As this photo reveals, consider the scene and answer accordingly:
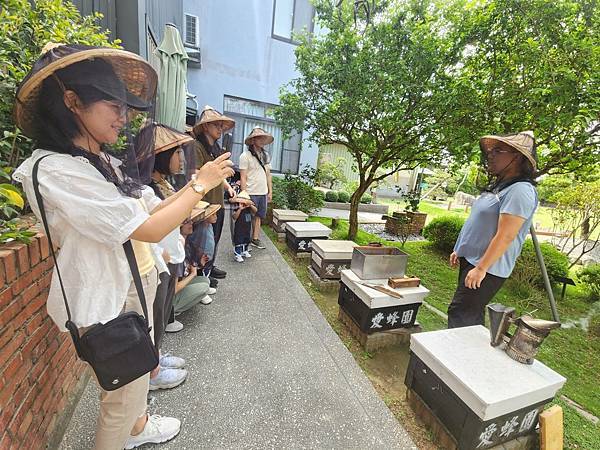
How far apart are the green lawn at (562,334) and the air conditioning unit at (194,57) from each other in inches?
258

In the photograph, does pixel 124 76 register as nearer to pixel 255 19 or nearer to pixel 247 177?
pixel 247 177

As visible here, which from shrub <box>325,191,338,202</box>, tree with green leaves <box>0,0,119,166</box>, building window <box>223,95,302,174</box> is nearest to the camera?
tree with green leaves <box>0,0,119,166</box>

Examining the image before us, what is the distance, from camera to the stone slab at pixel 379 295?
253cm

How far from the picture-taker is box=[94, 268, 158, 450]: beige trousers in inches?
47.9

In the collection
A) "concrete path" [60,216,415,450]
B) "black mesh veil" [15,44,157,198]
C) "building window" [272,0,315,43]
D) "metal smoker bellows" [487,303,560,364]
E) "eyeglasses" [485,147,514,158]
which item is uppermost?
"building window" [272,0,315,43]

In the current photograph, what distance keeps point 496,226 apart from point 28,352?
Answer: 2978 millimetres

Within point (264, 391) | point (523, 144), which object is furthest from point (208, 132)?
point (523, 144)

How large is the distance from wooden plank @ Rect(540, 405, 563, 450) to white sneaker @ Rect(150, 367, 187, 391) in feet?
7.83

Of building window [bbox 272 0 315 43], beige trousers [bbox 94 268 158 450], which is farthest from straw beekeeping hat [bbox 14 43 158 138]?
building window [bbox 272 0 315 43]

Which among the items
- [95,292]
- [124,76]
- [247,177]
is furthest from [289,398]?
[247,177]

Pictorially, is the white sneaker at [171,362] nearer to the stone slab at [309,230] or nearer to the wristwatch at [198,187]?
the wristwatch at [198,187]

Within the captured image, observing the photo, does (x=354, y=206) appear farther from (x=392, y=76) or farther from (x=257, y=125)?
(x=257, y=125)

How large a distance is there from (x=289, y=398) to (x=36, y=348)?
5.02 feet

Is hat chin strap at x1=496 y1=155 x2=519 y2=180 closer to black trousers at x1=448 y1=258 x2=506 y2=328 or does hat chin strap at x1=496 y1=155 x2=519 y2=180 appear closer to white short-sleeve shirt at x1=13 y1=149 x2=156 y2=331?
black trousers at x1=448 y1=258 x2=506 y2=328
